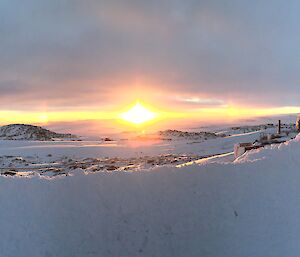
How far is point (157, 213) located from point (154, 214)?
0.26ft

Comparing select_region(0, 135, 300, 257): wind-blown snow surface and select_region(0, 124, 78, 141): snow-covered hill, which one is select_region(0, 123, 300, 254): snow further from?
select_region(0, 124, 78, 141): snow-covered hill

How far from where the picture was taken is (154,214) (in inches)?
324

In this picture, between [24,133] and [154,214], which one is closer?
[154,214]

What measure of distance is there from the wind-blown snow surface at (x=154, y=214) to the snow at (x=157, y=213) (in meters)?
0.02

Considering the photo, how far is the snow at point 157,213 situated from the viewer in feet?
25.4

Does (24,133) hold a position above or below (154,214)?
above

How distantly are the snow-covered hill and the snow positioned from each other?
3488 cm

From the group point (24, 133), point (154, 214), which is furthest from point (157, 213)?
point (24, 133)

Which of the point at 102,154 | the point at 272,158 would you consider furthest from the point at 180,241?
the point at 102,154

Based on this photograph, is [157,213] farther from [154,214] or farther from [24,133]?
[24,133]

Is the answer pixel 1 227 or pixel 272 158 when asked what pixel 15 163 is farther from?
pixel 272 158

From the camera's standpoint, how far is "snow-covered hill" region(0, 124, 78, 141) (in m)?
42.4

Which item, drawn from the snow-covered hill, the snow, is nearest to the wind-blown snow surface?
the snow

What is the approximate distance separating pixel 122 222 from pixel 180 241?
1463 mm
